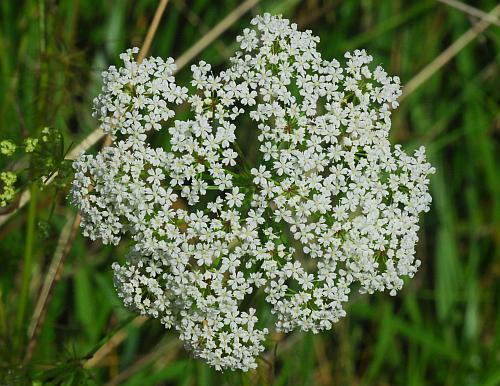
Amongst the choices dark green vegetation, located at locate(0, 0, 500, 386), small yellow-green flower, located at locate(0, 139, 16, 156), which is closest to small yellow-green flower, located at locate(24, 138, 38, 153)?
small yellow-green flower, located at locate(0, 139, 16, 156)

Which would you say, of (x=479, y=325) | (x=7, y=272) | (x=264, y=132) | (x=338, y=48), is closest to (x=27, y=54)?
(x=7, y=272)

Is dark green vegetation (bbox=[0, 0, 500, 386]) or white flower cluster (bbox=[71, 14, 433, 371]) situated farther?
dark green vegetation (bbox=[0, 0, 500, 386])

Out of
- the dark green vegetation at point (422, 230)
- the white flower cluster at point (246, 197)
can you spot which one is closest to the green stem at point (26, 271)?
the white flower cluster at point (246, 197)

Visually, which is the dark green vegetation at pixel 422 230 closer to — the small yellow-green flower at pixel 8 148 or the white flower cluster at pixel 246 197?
the small yellow-green flower at pixel 8 148

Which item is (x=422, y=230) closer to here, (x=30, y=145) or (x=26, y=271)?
(x=26, y=271)

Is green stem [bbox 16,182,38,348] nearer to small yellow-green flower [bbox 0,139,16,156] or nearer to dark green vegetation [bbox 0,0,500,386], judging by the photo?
small yellow-green flower [bbox 0,139,16,156]

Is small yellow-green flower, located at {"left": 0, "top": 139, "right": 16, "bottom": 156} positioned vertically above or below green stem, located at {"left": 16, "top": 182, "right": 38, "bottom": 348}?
above
